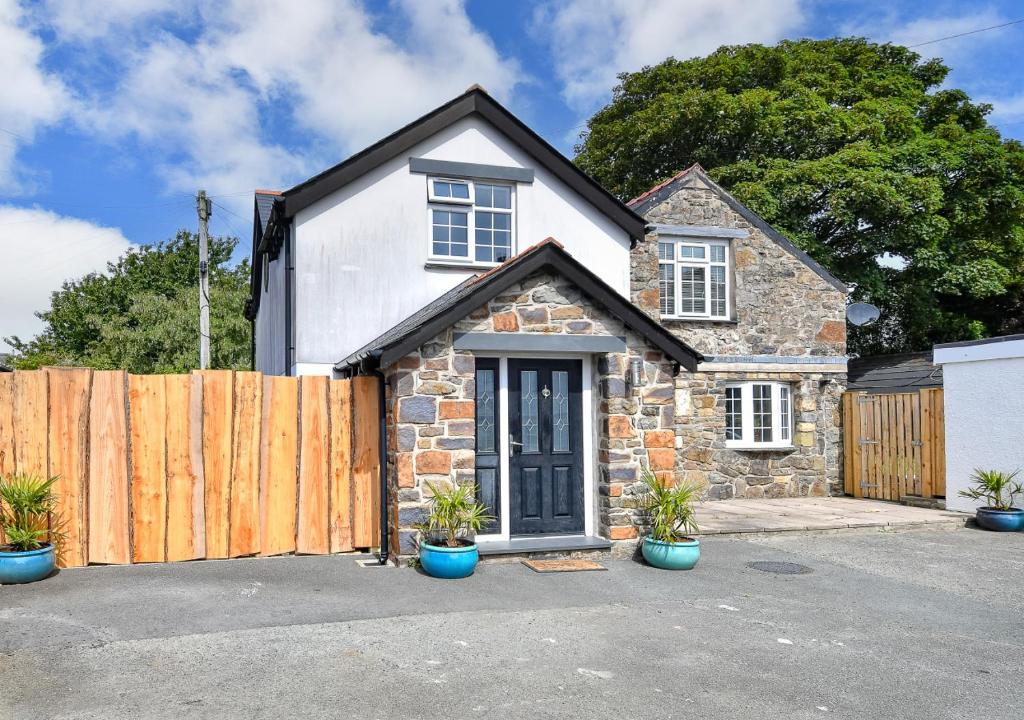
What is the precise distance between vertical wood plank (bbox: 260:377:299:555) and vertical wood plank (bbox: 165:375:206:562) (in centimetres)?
69

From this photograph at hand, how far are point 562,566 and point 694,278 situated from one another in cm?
853

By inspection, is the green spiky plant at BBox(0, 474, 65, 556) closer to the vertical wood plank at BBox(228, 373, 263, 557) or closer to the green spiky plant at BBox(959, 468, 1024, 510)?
the vertical wood plank at BBox(228, 373, 263, 557)

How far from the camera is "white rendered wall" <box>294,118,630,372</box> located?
11.5 meters

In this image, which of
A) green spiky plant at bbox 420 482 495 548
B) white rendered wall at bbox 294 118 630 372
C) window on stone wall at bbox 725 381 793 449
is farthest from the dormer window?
window on stone wall at bbox 725 381 793 449

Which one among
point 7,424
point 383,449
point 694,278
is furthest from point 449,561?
point 694,278

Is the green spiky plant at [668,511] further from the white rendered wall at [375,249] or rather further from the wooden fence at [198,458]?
the white rendered wall at [375,249]

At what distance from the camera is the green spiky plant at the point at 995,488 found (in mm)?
12188

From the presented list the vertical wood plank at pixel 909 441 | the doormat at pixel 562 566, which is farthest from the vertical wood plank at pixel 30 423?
the vertical wood plank at pixel 909 441

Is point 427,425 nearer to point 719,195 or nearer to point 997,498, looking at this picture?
point 997,498

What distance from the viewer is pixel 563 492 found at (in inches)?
382

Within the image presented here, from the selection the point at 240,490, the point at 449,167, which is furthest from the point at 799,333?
the point at 240,490

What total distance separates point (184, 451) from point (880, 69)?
22.5 m

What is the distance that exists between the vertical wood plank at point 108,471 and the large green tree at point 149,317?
19.0 metres

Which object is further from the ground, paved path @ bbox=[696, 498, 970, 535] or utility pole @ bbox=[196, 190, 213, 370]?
utility pole @ bbox=[196, 190, 213, 370]
